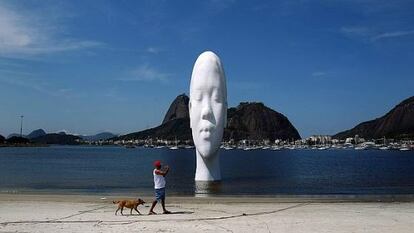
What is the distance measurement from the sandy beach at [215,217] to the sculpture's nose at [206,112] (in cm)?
Result: 1235

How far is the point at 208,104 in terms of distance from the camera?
33.7 meters

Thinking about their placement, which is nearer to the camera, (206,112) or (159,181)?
(159,181)

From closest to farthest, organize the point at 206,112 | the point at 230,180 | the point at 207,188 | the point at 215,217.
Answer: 1. the point at 215,217
2. the point at 207,188
3. the point at 206,112
4. the point at 230,180

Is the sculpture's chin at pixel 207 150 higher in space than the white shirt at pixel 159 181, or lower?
higher

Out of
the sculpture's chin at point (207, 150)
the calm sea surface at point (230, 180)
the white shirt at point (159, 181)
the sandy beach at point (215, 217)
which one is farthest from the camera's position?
the sculpture's chin at point (207, 150)

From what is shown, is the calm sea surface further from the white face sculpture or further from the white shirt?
the white shirt

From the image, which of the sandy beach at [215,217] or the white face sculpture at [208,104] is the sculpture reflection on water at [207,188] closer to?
the white face sculpture at [208,104]

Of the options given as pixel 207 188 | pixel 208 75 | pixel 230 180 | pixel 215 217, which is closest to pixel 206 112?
pixel 208 75

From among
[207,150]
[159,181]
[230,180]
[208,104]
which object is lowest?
[230,180]

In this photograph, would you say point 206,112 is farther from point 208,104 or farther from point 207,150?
point 207,150

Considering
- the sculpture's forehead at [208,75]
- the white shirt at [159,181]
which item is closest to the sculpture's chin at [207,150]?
the sculpture's forehead at [208,75]

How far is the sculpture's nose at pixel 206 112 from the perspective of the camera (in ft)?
110

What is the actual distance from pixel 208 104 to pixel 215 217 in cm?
1821

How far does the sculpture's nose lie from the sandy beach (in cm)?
1235
